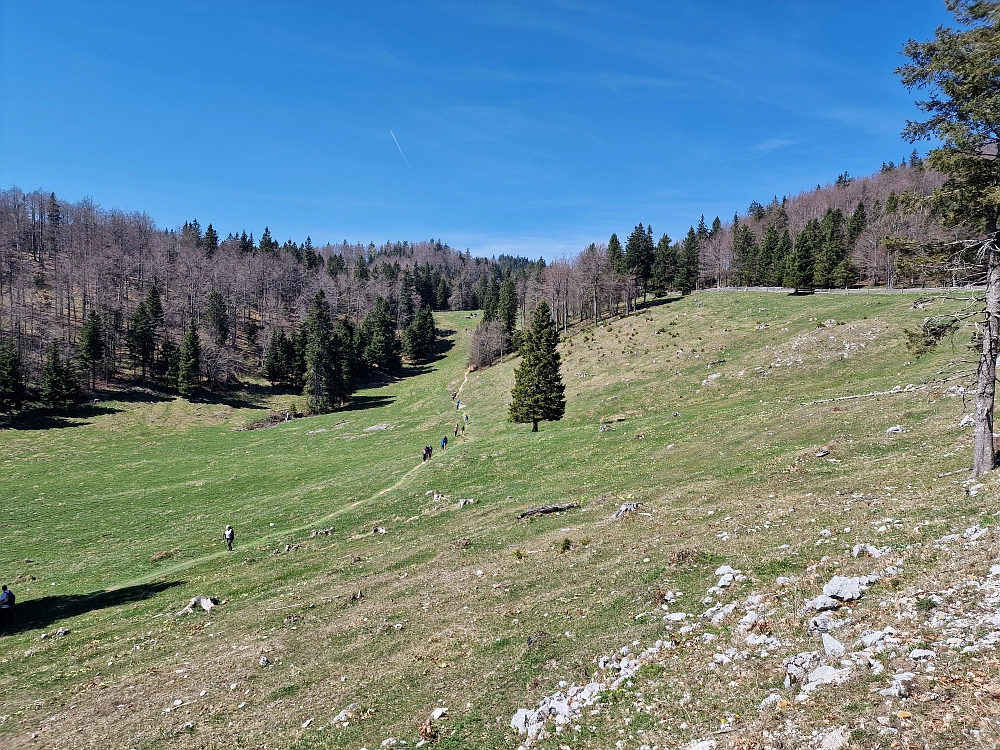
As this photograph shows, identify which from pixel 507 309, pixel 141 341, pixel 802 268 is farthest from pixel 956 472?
pixel 141 341

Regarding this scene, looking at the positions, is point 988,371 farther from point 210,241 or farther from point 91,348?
point 210,241

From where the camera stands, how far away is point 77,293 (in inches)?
5079

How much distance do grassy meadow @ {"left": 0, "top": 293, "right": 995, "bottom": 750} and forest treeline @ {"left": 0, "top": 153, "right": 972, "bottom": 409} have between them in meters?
46.6

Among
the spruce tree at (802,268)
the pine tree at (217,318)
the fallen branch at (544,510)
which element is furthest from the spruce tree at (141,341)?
the spruce tree at (802,268)

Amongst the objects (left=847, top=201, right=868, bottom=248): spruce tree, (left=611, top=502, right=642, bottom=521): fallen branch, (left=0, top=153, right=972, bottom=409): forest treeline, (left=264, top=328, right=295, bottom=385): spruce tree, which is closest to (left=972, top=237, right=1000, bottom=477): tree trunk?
(left=611, top=502, right=642, bottom=521): fallen branch

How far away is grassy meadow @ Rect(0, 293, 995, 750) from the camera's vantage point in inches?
457

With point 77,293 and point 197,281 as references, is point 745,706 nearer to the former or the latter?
point 197,281

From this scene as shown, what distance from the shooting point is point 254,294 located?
15712 centimetres

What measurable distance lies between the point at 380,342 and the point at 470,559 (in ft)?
408

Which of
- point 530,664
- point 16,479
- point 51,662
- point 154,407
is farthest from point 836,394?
point 154,407

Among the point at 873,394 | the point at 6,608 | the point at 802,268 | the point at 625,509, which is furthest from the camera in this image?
the point at 802,268

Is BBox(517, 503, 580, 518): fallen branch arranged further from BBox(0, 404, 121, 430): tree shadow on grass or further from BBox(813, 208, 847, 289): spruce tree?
BBox(813, 208, 847, 289): spruce tree

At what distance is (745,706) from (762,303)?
94419 mm

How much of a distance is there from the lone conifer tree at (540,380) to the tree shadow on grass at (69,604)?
36837mm
